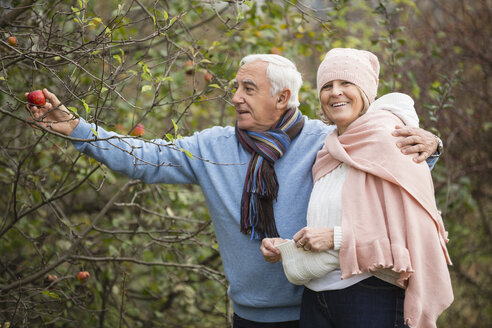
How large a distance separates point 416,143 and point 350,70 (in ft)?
1.24

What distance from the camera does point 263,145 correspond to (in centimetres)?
260

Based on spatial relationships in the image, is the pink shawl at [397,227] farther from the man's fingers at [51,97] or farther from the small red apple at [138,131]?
the small red apple at [138,131]

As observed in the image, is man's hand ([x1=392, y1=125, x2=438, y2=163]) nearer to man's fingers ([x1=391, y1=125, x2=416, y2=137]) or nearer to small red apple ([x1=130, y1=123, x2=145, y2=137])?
man's fingers ([x1=391, y1=125, x2=416, y2=137])

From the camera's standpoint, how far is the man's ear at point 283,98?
2701mm

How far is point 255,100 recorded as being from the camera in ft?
8.74

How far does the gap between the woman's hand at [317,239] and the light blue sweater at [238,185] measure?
0.38m

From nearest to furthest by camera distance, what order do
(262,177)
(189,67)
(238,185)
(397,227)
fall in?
(397,227) < (262,177) < (238,185) < (189,67)

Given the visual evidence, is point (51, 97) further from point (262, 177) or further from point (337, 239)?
point (337, 239)

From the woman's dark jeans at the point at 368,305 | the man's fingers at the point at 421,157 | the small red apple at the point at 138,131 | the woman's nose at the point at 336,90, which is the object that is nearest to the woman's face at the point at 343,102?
the woman's nose at the point at 336,90

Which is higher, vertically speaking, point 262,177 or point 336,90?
point 336,90

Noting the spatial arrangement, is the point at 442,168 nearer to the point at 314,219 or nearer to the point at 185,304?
the point at 185,304

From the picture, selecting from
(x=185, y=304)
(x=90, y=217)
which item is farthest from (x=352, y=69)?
(x=90, y=217)

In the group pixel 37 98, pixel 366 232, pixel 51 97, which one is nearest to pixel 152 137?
pixel 51 97

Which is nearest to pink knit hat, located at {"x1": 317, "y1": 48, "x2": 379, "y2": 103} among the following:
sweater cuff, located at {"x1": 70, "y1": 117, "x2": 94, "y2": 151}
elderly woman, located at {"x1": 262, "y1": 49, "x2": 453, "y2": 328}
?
elderly woman, located at {"x1": 262, "y1": 49, "x2": 453, "y2": 328}
